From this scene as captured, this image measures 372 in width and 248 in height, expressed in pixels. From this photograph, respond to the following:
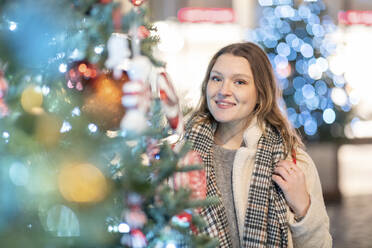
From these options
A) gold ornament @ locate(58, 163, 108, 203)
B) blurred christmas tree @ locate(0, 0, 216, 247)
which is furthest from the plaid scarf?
gold ornament @ locate(58, 163, 108, 203)

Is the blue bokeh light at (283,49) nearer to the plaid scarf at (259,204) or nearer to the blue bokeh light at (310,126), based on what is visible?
the blue bokeh light at (310,126)

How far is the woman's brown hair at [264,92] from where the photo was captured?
232cm

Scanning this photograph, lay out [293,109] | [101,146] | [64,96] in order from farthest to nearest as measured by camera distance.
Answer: [293,109]
[64,96]
[101,146]

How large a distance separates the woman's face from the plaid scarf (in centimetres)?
13

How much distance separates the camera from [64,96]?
4.79 feet

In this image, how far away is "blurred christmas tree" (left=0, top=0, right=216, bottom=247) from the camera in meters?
1.21

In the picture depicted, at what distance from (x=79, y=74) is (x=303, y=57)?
22.3ft

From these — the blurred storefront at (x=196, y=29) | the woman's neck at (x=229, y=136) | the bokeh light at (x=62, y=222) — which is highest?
the blurred storefront at (x=196, y=29)

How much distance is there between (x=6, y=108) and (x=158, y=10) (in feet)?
38.7

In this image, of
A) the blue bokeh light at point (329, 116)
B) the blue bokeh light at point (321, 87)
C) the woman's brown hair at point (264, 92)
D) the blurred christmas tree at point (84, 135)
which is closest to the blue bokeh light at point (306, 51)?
the blue bokeh light at point (321, 87)

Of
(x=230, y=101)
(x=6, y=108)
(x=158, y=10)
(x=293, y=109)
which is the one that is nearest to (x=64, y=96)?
(x=6, y=108)

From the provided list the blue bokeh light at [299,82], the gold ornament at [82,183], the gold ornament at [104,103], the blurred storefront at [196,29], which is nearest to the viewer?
the gold ornament at [82,183]

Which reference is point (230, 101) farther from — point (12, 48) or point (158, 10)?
point (158, 10)

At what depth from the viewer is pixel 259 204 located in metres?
2.14
